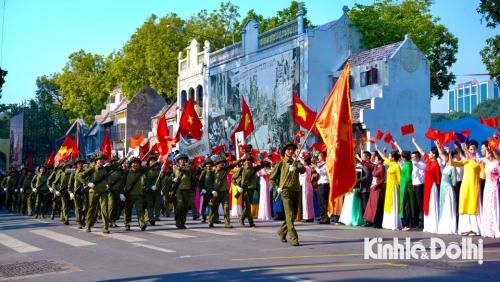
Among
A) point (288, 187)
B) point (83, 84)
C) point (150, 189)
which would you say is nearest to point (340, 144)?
point (288, 187)

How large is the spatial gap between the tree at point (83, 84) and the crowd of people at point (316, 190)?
4439cm

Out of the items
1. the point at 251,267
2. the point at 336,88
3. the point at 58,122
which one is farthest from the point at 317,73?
the point at 58,122

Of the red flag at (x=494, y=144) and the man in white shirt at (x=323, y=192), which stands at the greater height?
the red flag at (x=494, y=144)

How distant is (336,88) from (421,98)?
20102 mm

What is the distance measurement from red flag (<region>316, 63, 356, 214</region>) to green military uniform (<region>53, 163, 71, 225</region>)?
11.3 m

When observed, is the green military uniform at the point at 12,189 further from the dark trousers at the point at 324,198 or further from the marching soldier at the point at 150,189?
the dark trousers at the point at 324,198

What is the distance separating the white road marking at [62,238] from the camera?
46.4 feet

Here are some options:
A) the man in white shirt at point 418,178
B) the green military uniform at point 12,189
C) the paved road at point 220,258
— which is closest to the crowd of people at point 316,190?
the man in white shirt at point 418,178

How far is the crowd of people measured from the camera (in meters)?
14.1

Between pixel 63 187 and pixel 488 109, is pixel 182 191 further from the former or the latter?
pixel 488 109

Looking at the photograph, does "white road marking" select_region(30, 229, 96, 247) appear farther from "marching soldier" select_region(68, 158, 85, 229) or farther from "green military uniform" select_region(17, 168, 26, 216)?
"green military uniform" select_region(17, 168, 26, 216)

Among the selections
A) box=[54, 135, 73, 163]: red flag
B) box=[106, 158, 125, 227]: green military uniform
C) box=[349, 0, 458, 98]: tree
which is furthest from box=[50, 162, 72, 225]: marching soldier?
box=[349, 0, 458, 98]: tree

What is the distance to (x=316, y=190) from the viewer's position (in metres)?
20.0

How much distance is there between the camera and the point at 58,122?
78.8 m
